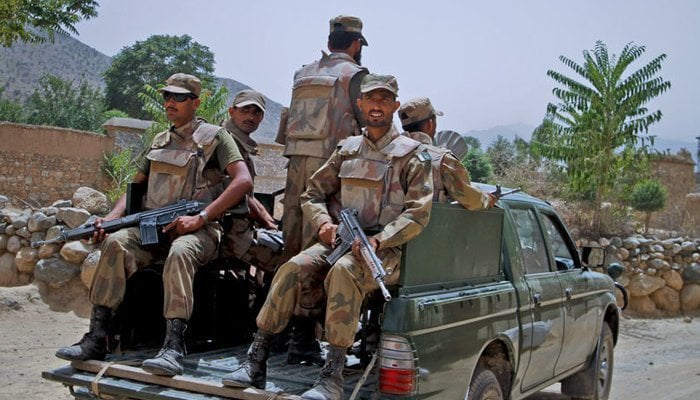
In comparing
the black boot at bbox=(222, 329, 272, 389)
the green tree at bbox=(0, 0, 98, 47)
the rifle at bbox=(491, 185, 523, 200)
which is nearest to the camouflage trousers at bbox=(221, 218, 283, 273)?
the black boot at bbox=(222, 329, 272, 389)

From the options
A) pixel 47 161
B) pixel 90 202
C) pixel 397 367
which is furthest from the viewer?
pixel 47 161

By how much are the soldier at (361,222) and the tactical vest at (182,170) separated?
724 millimetres

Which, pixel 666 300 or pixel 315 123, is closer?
pixel 315 123

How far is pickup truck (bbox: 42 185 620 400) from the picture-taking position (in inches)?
137

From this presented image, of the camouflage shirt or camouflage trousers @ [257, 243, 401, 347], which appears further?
the camouflage shirt

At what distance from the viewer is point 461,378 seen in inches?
147

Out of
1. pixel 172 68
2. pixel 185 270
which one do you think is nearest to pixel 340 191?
pixel 185 270

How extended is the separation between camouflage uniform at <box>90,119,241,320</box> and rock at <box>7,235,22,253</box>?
519 centimetres

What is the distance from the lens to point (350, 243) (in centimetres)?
366

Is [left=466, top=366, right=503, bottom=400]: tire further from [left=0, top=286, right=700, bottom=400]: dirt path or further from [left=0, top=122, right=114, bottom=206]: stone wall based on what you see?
[left=0, top=122, right=114, bottom=206]: stone wall

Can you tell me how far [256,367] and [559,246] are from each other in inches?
122

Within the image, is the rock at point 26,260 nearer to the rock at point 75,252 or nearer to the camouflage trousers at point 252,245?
the rock at point 75,252

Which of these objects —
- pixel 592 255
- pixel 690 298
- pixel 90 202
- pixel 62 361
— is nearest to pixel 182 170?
pixel 592 255

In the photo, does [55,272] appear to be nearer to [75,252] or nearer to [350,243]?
[75,252]
